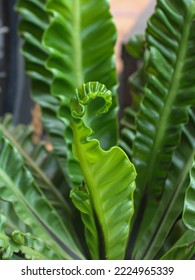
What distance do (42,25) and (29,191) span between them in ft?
0.65

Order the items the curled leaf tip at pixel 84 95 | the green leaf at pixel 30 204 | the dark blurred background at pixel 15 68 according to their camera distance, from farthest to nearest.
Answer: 1. the dark blurred background at pixel 15 68
2. the green leaf at pixel 30 204
3. the curled leaf tip at pixel 84 95

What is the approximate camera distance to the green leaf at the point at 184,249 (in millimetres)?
447

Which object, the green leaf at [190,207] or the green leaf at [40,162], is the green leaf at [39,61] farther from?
the green leaf at [190,207]

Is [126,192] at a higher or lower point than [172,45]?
lower

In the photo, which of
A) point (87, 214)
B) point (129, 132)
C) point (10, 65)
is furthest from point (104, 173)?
point (10, 65)

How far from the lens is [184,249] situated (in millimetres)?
448

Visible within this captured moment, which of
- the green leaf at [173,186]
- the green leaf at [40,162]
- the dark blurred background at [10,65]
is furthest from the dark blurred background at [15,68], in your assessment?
the green leaf at [173,186]

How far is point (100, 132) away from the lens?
1.71 feet

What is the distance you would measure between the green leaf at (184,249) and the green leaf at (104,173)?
43 millimetres

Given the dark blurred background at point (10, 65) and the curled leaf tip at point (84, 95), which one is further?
the dark blurred background at point (10, 65)

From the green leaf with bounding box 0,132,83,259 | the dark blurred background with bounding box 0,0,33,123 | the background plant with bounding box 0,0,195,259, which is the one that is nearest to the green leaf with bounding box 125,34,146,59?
the background plant with bounding box 0,0,195,259
